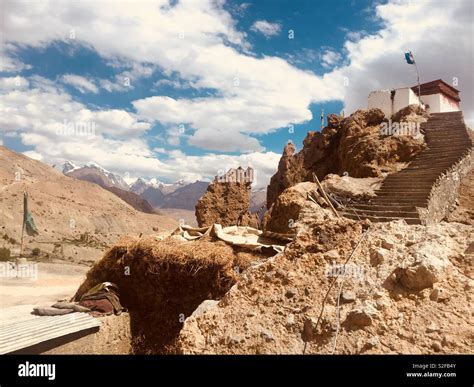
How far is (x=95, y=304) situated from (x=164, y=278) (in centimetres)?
163

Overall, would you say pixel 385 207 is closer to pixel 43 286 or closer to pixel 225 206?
pixel 225 206

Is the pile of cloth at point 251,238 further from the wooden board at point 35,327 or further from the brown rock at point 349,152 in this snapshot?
the brown rock at point 349,152

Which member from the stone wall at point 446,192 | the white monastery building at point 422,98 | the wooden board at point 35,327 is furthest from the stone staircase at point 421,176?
the wooden board at point 35,327

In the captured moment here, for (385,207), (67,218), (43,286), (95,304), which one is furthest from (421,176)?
(67,218)

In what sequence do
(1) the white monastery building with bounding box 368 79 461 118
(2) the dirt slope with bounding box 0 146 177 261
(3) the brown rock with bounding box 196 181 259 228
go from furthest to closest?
(2) the dirt slope with bounding box 0 146 177 261 → (1) the white monastery building with bounding box 368 79 461 118 → (3) the brown rock with bounding box 196 181 259 228

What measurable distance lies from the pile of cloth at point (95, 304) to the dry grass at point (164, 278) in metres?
0.29

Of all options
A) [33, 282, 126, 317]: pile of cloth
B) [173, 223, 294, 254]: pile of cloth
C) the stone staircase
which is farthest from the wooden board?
the stone staircase

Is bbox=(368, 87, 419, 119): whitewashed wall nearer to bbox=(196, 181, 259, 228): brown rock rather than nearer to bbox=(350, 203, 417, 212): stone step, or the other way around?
bbox=(196, 181, 259, 228): brown rock

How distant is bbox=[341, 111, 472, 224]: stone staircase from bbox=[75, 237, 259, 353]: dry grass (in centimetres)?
374

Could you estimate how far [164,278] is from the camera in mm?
7953

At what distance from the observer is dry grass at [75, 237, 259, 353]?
23.9 ft

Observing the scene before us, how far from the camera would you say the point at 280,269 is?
5039mm
